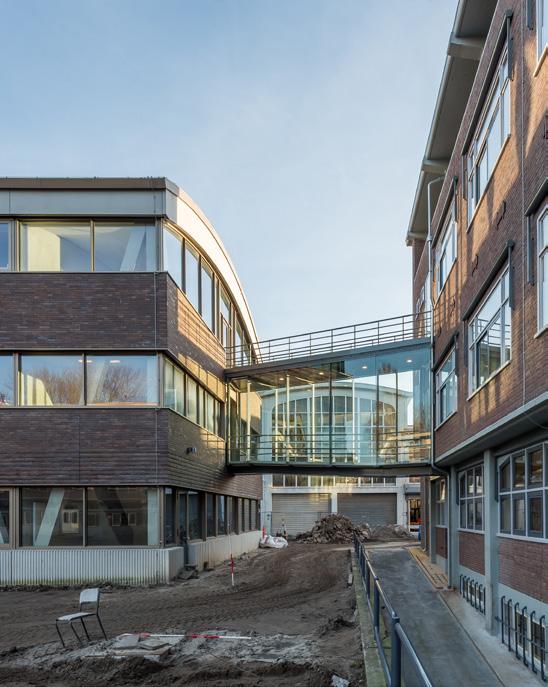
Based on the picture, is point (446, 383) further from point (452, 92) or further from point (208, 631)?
→ point (208, 631)

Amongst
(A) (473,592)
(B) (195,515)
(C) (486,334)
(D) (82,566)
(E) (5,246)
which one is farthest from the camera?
(B) (195,515)

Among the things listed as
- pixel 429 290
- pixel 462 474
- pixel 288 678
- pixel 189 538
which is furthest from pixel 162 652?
pixel 429 290

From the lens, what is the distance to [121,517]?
20.0m

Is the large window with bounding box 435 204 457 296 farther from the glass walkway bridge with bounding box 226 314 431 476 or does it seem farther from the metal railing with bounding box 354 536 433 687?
the metal railing with bounding box 354 536 433 687

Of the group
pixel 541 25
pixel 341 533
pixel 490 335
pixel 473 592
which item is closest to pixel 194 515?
pixel 473 592

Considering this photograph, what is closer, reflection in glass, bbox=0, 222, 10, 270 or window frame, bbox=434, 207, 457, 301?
window frame, bbox=434, 207, 457, 301

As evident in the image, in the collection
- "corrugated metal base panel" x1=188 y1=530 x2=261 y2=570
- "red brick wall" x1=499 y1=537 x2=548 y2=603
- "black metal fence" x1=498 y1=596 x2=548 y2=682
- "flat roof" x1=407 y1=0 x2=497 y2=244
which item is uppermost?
"flat roof" x1=407 y1=0 x2=497 y2=244

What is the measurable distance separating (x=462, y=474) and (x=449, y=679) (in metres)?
8.38

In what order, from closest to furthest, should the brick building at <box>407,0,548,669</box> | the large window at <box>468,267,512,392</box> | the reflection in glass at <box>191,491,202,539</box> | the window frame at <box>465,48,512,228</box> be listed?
the brick building at <box>407,0,548,669</box>, the large window at <box>468,267,512,392</box>, the window frame at <box>465,48,512,228</box>, the reflection in glass at <box>191,491,202,539</box>

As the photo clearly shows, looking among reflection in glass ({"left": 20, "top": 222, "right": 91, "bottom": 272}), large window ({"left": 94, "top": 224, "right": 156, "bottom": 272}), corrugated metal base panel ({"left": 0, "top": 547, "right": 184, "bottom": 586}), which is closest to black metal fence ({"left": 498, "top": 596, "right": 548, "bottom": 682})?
corrugated metal base panel ({"left": 0, "top": 547, "right": 184, "bottom": 586})

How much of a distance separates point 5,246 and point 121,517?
8342mm

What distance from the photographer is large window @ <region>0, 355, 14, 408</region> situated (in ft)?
65.4

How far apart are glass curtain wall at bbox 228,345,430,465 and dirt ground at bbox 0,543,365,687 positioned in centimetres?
484

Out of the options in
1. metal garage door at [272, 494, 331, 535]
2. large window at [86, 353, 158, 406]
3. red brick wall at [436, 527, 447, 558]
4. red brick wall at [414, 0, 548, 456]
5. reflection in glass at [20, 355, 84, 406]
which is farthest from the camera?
metal garage door at [272, 494, 331, 535]
